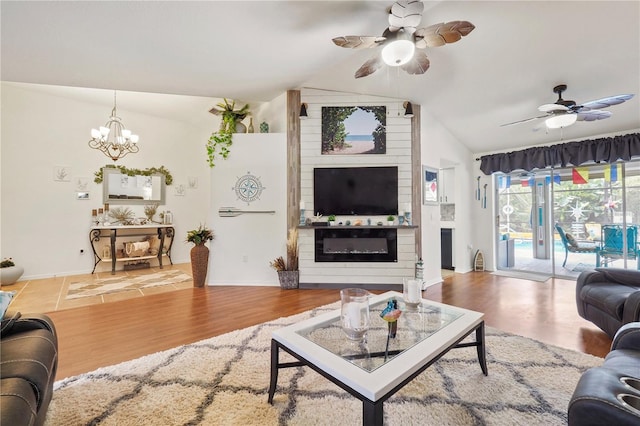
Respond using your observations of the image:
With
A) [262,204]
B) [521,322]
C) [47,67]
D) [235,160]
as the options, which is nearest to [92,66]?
[47,67]

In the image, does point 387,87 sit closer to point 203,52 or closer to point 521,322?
point 203,52

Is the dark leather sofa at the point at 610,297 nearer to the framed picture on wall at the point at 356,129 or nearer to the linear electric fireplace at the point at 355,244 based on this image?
the linear electric fireplace at the point at 355,244

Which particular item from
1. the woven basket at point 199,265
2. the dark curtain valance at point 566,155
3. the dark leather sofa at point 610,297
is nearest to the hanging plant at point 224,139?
the woven basket at point 199,265

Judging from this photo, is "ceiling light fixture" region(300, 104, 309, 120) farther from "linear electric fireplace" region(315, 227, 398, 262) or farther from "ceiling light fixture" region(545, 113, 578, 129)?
"ceiling light fixture" region(545, 113, 578, 129)

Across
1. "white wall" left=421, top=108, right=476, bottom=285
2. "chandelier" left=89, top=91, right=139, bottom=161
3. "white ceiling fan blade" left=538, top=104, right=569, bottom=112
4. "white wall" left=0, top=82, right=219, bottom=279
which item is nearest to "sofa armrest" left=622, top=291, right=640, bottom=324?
"white ceiling fan blade" left=538, top=104, right=569, bottom=112

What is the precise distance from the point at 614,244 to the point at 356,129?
15.8 ft

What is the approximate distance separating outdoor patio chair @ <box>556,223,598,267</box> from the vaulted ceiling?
1.91 meters

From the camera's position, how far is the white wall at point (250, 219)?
436 cm

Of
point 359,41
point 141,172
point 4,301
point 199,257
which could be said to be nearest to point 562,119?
point 359,41

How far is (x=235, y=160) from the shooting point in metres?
4.40

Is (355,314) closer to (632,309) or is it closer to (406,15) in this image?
(406,15)

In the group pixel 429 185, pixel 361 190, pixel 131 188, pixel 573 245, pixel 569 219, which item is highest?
pixel 131 188

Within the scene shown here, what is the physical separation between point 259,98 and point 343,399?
14.3 feet

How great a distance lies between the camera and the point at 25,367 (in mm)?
1146
